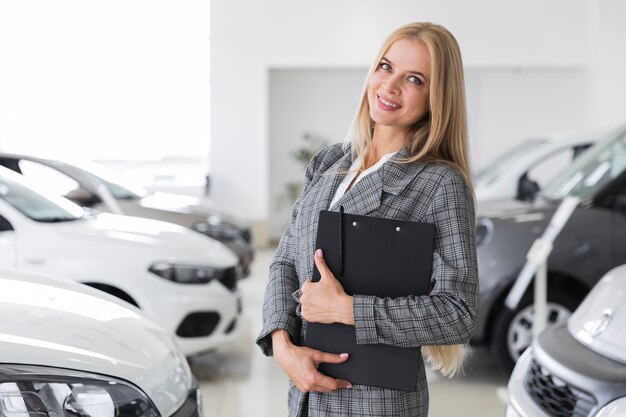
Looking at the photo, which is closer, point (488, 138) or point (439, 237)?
point (439, 237)

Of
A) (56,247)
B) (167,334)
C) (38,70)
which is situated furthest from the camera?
(38,70)

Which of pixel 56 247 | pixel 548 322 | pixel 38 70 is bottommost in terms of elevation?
pixel 548 322

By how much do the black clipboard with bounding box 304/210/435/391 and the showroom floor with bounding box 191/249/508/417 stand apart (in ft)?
9.87

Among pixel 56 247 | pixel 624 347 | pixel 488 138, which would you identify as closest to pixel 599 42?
pixel 488 138

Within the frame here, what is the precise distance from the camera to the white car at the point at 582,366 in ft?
8.98

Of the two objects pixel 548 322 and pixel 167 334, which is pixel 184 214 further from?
pixel 167 334

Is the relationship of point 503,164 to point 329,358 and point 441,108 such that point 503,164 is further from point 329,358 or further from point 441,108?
point 329,358

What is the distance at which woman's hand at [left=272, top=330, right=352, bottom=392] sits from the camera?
6.23ft

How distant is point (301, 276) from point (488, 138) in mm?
12338

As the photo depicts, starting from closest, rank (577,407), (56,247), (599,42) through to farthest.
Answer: (577,407)
(56,247)
(599,42)

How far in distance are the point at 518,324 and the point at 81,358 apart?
3.46m

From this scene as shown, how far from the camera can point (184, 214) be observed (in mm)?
7645

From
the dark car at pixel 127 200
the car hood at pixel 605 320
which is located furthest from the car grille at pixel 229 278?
the car hood at pixel 605 320

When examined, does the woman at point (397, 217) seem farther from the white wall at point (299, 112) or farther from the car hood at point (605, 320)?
the white wall at point (299, 112)
